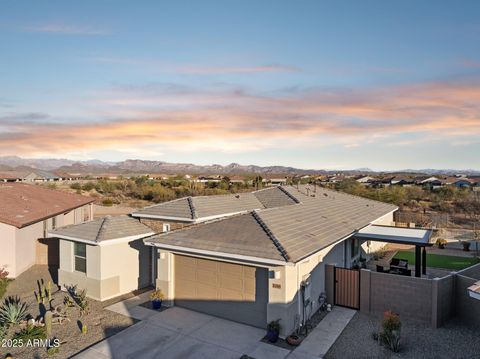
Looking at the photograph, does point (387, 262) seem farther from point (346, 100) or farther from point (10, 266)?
point (10, 266)

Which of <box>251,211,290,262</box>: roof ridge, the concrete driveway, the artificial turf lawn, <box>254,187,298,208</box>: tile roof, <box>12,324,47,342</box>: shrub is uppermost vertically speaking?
<box>254,187,298,208</box>: tile roof

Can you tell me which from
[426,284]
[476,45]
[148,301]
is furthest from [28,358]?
[476,45]

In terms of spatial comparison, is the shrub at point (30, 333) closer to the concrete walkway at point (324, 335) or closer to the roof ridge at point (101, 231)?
the roof ridge at point (101, 231)

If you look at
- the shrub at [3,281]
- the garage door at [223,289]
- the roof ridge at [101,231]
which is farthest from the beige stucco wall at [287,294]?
the shrub at [3,281]

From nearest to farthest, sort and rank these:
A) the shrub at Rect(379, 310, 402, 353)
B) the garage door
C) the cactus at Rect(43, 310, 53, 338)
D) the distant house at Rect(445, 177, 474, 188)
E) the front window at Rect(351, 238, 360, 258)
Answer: the shrub at Rect(379, 310, 402, 353), the cactus at Rect(43, 310, 53, 338), the garage door, the front window at Rect(351, 238, 360, 258), the distant house at Rect(445, 177, 474, 188)

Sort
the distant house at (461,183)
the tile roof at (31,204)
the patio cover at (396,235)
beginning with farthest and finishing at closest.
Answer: the distant house at (461,183)
the tile roof at (31,204)
the patio cover at (396,235)

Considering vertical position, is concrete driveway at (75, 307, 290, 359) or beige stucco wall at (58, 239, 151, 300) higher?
beige stucco wall at (58, 239, 151, 300)

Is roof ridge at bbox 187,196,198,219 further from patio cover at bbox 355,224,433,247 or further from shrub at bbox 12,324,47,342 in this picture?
patio cover at bbox 355,224,433,247

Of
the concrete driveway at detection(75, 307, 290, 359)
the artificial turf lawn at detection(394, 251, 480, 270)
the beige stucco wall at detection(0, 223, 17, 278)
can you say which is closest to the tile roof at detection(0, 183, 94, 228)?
the beige stucco wall at detection(0, 223, 17, 278)

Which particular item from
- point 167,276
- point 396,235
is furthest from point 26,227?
point 396,235
